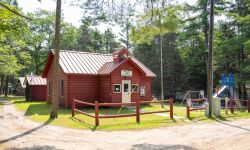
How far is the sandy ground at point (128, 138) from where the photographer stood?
9602mm

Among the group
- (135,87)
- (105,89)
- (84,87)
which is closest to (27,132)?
(84,87)

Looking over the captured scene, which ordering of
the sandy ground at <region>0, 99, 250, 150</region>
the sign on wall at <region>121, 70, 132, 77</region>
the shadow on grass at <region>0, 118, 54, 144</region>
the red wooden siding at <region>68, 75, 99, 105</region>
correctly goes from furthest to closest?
the sign on wall at <region>121, 70, 132, 77</region>, the red wooden siding at <region>68, 75, 99, 105</region>, the shadow on grass at <region>0, 118, 54, 144</region>, the sandy ground at <region>0, 99, 250, 150</region>

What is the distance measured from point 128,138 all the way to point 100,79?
14.0 m

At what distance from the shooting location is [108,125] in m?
13.9

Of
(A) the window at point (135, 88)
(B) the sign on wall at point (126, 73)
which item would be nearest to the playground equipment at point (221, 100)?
(A) the window at point (135, 88)

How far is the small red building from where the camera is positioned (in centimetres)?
2334

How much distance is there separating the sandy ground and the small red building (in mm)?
9397

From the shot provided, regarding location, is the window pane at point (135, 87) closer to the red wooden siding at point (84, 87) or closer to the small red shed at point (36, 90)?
the red wooden siding at point (84, 87)

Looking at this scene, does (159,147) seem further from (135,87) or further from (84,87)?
(135,87)

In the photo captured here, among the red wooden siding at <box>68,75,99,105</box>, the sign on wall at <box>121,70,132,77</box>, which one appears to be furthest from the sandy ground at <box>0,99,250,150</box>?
the sign on wall at <box>121,70,132,77</box>

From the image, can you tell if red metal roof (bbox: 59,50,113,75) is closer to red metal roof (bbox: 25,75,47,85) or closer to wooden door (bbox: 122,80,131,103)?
wooden door (bbox: 122,80,131,103)

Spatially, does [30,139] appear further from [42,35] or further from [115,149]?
[42,35]

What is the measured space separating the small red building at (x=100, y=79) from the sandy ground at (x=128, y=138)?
9397mm

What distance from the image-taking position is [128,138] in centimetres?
1105
